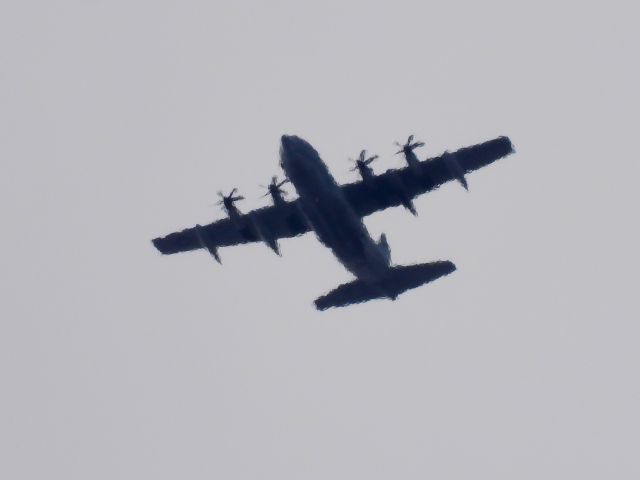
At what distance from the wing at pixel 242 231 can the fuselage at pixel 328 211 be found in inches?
143

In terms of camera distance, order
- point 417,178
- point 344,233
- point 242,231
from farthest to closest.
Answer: point 242,231, point 417,178, point 344,233

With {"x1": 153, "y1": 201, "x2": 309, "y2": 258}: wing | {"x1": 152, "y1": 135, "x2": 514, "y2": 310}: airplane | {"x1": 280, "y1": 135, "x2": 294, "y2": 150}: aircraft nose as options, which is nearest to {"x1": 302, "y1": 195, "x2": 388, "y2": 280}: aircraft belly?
{"x1": 152, "y1": 135, "x2": 514, "y2": 310}: airplane

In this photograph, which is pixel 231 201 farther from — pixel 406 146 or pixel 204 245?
pixel 406 146

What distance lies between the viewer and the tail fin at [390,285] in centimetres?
6138

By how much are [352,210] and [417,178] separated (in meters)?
4.75

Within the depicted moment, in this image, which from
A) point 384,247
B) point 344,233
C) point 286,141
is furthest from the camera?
point 384,247

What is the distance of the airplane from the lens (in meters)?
58.7

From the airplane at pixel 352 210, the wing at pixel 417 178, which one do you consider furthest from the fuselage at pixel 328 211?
the wing at pixel 417 178

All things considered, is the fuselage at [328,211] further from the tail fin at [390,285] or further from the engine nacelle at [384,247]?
the tail fin at [390,285]

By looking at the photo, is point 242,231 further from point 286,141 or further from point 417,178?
point 417,178

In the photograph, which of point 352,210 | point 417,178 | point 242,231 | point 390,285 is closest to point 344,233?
point 352,210

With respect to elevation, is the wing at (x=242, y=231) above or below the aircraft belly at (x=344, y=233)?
above

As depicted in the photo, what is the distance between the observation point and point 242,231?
213 ft

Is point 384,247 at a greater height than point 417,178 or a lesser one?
lesser
